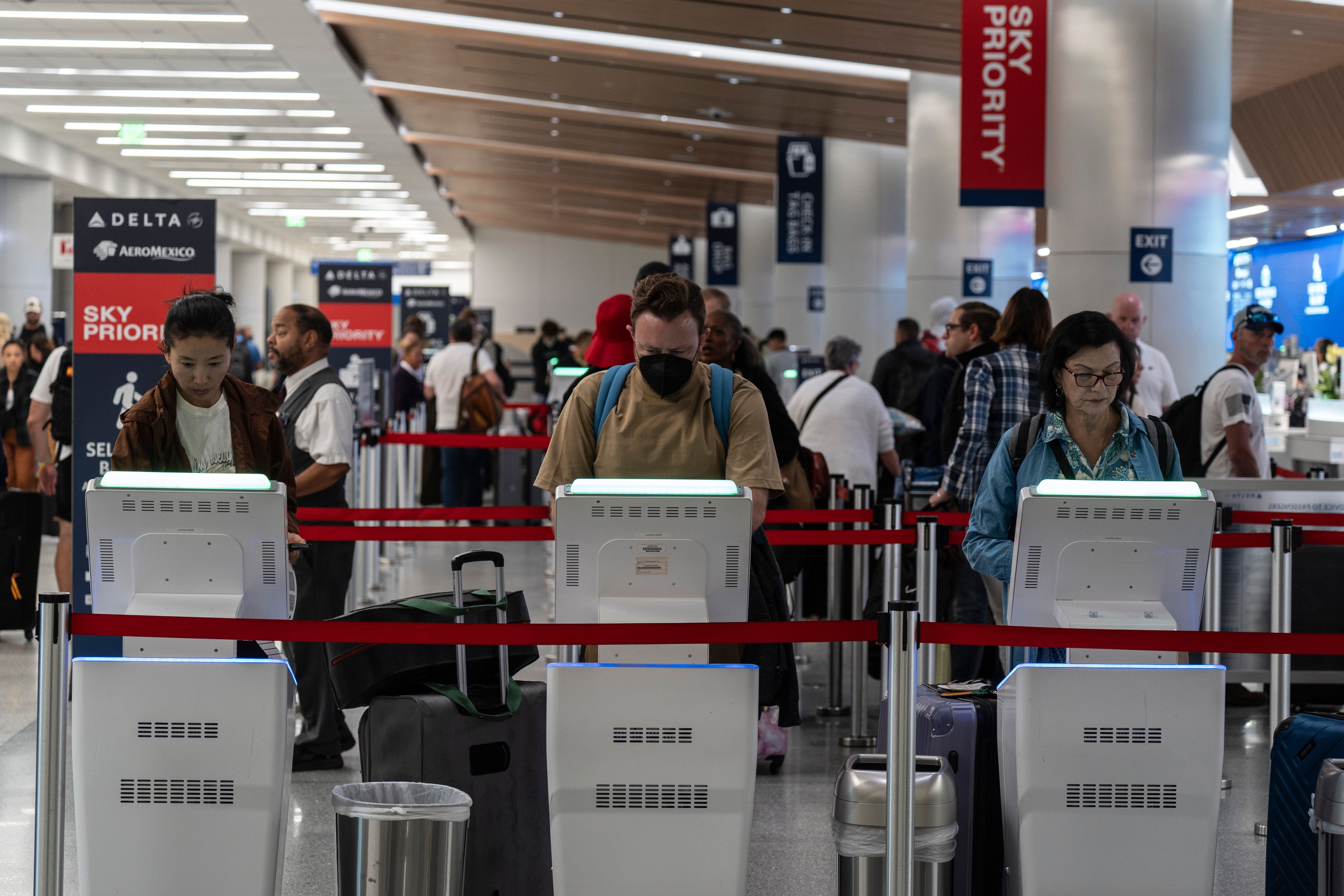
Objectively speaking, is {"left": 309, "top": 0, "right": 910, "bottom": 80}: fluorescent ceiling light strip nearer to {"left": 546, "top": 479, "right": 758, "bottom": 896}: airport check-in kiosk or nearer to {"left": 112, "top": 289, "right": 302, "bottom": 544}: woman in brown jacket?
{"left": 112, "top": 289, "right": 302, "bottom": 544}: woman in brown jacket

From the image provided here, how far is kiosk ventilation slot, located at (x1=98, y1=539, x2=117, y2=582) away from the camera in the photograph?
3039mm

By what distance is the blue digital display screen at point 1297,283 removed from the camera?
23953 millimetres

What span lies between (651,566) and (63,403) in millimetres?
4889

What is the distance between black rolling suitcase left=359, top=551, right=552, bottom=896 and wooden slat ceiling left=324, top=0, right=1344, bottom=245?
9.77m

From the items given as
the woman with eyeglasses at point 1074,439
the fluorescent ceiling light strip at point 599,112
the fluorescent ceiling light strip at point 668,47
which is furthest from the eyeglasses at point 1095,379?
the fluorescent ceiling light strip at point 599,112

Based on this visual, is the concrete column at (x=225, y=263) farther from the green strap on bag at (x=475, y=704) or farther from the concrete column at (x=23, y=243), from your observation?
the green strap on bag at (x=475, y=704)

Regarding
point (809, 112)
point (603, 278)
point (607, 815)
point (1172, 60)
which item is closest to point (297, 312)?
point (607, 815)

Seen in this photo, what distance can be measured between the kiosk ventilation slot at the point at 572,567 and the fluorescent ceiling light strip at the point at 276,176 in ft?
77.0

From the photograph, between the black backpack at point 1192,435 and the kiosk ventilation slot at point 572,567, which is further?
the black backpack at point 1192,435

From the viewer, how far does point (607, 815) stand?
9.82 ft

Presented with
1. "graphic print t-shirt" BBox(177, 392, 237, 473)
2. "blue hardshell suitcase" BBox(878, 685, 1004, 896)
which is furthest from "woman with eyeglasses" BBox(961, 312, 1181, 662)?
"graphic print t-shirt" BBox(177, 392, 237, 473)

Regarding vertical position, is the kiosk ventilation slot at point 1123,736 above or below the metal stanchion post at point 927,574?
below

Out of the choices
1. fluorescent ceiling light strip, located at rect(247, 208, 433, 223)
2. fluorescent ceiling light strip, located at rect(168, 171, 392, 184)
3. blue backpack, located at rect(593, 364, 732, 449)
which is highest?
fluorescent ceiling light strip, located at rect(247, 208, 433, 223)

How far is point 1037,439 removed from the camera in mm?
3461
